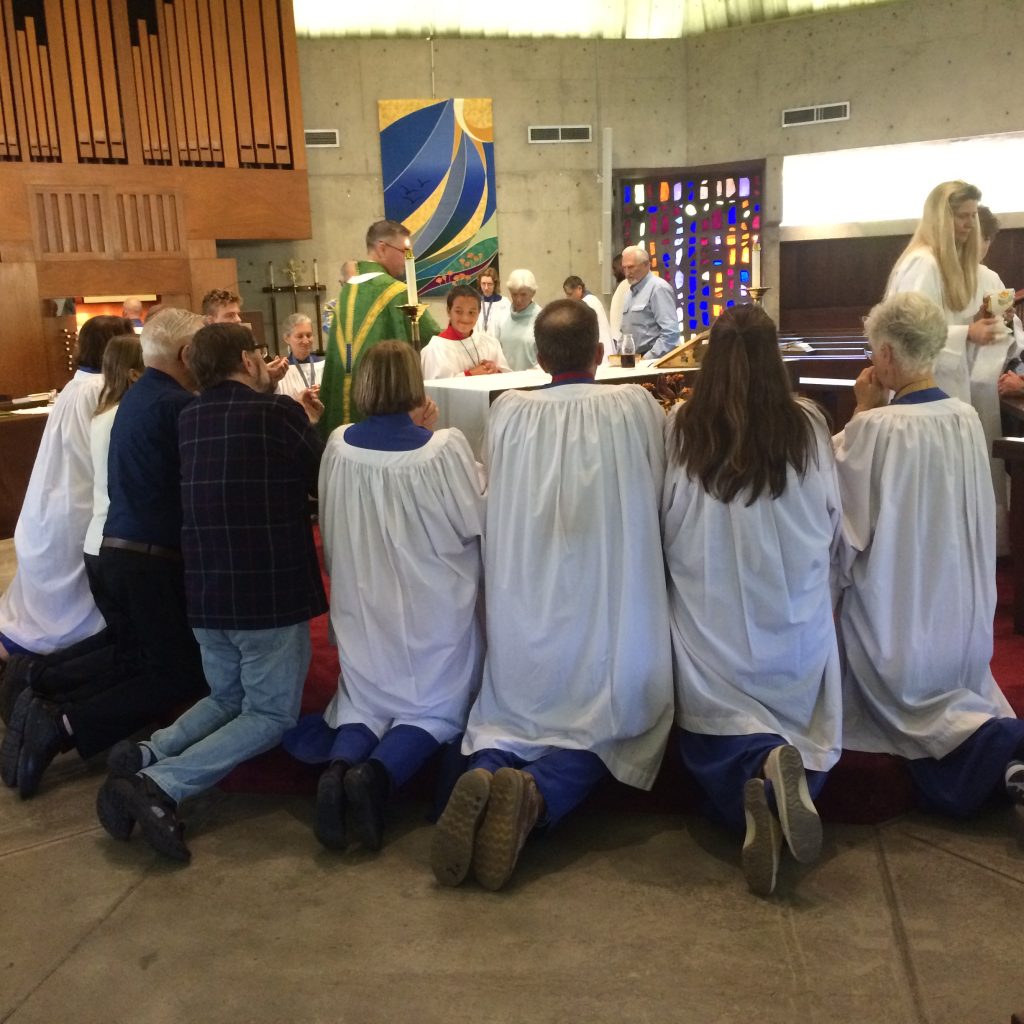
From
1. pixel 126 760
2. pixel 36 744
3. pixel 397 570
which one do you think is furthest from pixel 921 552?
pixel 36 744

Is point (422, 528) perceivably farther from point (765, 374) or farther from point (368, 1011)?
point (368, 1011)

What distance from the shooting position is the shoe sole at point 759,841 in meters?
2.78

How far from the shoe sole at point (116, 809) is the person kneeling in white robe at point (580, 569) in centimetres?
99

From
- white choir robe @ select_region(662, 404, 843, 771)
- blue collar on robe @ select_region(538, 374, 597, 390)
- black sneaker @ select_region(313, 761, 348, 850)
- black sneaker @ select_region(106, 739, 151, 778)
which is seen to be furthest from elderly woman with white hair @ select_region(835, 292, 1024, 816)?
black sneaker @ select_region(106, 739, 151, 778)

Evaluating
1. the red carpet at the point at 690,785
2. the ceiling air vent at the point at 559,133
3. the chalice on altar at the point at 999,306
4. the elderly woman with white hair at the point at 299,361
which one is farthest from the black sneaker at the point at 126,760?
the ceiling air vent at the point at 559,133

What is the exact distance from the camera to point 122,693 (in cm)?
380

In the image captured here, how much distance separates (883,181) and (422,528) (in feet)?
30.4

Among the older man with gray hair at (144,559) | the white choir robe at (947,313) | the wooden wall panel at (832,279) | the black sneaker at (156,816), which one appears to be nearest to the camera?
the black sneaker at (156,816)

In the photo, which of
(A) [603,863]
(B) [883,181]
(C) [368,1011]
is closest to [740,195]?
(B) [883,181]

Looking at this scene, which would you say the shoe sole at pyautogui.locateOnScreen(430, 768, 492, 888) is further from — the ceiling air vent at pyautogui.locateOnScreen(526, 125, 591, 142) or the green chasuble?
the ceiling air vent at pyautogui.locateOnScreen(526, 125, 591, 142)

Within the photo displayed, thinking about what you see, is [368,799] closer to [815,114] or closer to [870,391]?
[870,391]

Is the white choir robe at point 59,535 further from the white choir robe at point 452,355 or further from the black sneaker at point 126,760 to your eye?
the white choir robe at point 452,355

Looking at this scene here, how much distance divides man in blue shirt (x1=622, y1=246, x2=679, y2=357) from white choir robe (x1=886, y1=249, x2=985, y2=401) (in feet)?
11.0

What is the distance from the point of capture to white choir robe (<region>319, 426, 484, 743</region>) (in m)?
3.39
